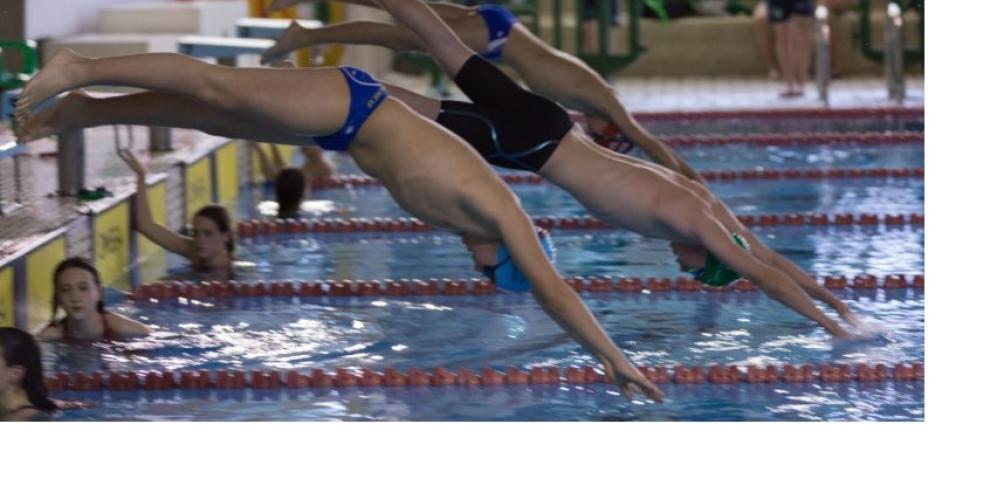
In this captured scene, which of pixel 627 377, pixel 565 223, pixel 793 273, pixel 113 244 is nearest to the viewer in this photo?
pixel 627 377

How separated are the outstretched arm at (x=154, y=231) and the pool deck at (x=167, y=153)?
164mm

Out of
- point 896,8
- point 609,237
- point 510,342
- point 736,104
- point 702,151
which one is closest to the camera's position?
point 510,342

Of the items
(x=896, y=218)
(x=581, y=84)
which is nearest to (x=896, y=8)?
(x=896, y=218)

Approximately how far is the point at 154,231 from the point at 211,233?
0.23m

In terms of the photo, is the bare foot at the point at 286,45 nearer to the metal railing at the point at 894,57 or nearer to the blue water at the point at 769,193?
the blue water at the point at 769,193

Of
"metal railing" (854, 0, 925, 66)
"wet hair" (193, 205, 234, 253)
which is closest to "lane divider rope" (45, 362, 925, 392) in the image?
"wet hair" (193, 205, 234, 253)

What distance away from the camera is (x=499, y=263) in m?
4.66

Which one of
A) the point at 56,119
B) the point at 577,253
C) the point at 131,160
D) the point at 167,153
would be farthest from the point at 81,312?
the point at 167,153

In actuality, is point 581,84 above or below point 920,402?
above

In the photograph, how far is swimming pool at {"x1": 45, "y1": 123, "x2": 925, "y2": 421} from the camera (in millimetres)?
4922

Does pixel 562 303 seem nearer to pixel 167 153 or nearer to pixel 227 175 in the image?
pixel 167 153
